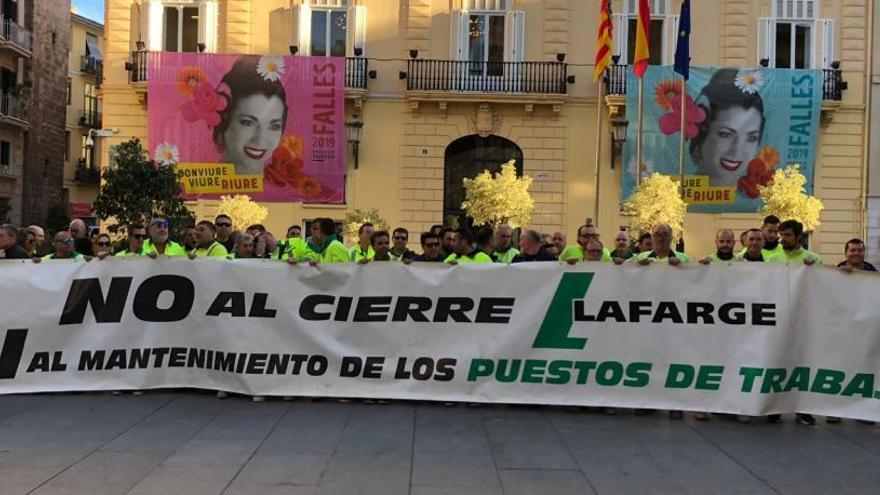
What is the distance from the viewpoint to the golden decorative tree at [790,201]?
23.7 m

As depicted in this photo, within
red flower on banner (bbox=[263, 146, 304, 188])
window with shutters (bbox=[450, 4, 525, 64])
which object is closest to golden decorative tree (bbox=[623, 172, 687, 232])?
window with shutters (bbox=[450, 4, 525, 64])

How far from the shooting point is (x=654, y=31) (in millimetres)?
27250

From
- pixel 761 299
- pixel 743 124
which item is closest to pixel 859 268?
pixel 761 299

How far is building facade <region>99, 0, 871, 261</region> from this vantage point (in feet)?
87.8

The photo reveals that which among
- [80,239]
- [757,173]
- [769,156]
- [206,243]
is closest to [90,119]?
[757,173]

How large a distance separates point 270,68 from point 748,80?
1506cm

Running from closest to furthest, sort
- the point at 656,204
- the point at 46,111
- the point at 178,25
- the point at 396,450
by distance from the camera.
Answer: the point at 396,450, the point at 656,204, the point at 178,25, the point at 46,111

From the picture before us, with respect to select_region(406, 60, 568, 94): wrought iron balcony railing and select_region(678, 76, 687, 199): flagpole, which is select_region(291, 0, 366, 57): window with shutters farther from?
select_region(678, 76, 687, 199): flagpole

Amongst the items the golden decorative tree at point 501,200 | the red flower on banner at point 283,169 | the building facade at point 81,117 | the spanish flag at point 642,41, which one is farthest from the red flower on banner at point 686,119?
the building facade at point 81,117

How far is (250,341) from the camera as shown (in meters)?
8.05

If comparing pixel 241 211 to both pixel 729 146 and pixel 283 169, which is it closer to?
pixel 283 169

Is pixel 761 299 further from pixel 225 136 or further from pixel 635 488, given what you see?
pixel 225 136

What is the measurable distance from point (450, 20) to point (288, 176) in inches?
290

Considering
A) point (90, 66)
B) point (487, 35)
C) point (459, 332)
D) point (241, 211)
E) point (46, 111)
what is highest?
point (90, 66)
